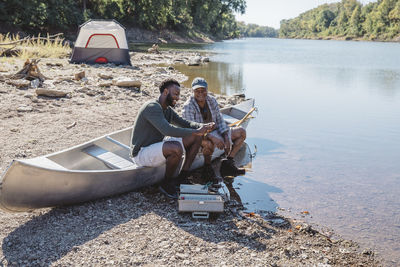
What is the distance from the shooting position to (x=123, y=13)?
41875mm

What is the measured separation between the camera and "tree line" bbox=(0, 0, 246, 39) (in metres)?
27.3

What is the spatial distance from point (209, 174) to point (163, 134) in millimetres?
1600

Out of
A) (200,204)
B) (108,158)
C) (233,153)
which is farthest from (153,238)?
(233,153)

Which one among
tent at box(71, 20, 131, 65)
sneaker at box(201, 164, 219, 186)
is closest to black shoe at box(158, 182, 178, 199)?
sneaker at box(201, 164, 219, 186)

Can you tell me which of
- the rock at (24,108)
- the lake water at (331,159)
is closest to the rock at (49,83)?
the rock at (24,108)

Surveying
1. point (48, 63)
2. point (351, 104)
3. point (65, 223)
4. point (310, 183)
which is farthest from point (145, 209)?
point (48, 63)

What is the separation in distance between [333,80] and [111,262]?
56.7ft

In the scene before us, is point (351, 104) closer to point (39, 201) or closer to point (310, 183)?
point (310, 183)

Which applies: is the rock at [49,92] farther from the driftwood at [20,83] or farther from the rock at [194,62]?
the rock at [194,62]

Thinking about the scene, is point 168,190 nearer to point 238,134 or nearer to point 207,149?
point 207,149

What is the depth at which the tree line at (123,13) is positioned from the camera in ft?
89.7

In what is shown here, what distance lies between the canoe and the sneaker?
0.20 meters

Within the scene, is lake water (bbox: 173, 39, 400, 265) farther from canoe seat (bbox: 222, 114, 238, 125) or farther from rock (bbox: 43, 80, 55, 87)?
rock (bbox: 43, 80, 55, 87)

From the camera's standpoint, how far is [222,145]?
5.40 m
